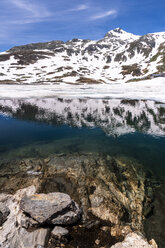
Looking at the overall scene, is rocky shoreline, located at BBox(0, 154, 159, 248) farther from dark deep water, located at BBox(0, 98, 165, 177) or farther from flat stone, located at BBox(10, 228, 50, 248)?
dark deep water, located at BBox(0, 98, 165, 177)

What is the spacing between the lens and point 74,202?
7801mm

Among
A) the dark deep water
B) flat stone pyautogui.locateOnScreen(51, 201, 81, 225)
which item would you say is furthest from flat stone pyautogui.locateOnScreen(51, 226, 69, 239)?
the dark deep water

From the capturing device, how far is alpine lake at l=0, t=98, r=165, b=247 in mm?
13680

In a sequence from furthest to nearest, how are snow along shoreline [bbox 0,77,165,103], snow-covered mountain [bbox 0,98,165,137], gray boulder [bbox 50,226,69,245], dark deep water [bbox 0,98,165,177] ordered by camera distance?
snow along shoreline [bbox 0,77,165,103]
snow-covered mountain [bbox 0,98,165,137]
dark deep water [bbox 0,98,165,177]
gray boulder [bbox 50,226,69,245]

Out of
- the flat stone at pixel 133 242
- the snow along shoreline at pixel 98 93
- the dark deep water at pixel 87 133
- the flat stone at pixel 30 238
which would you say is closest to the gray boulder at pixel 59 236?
the flat stone at pixel 30 238

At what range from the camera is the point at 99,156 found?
13.7 meters

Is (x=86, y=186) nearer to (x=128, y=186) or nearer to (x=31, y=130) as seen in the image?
(x=128, y=186)

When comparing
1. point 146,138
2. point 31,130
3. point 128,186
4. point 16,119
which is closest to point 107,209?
point 128,186

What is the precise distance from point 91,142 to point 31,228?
420 inches

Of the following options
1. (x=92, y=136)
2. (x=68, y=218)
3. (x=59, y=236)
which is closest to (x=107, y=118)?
(x=92, y=136)

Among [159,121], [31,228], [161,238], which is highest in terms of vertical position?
[159,121]

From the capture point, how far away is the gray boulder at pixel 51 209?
266 inches

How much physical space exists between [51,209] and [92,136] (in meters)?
11.7

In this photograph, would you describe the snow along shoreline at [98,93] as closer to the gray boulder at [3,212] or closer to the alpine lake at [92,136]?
the alpine lake at [92,136]
